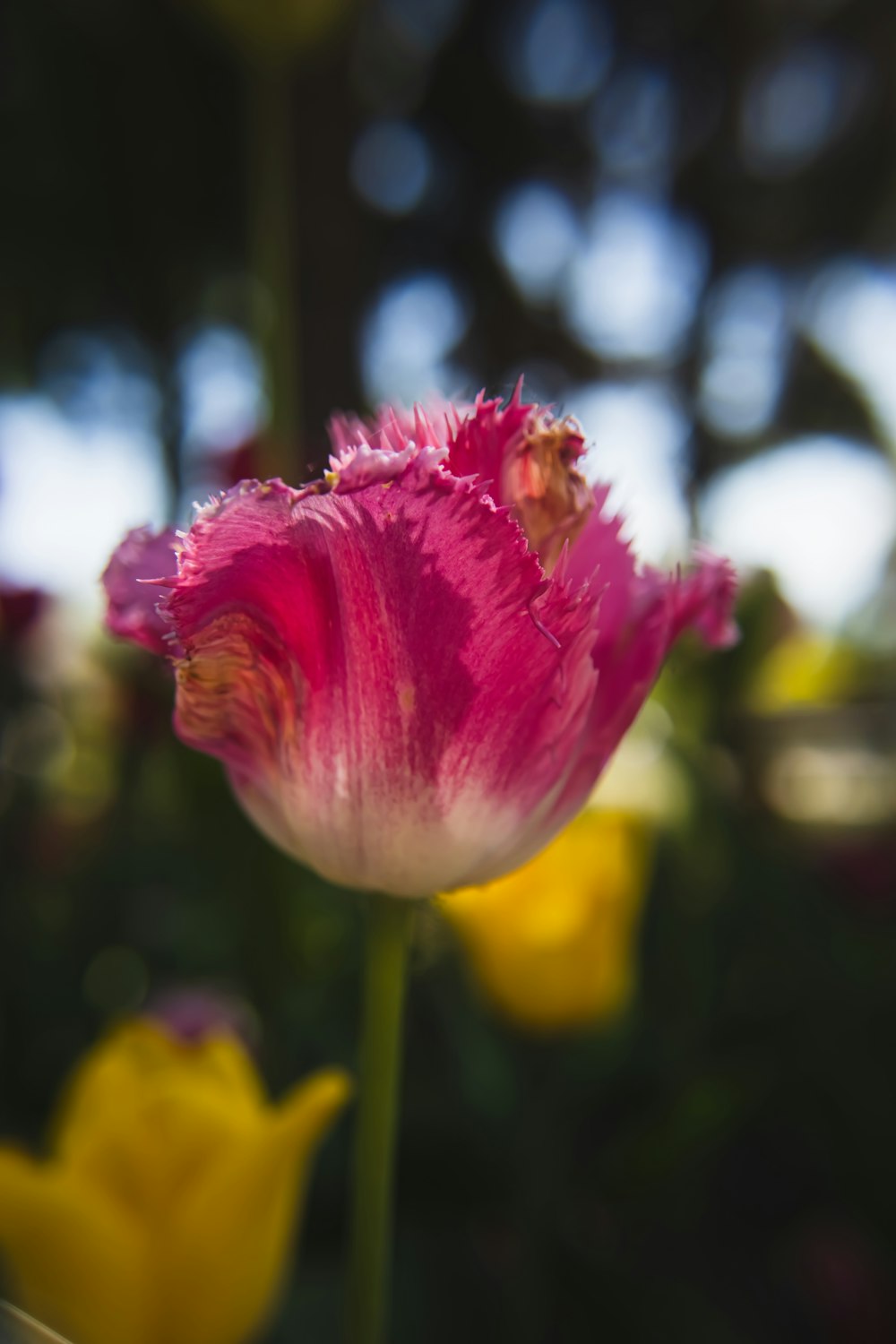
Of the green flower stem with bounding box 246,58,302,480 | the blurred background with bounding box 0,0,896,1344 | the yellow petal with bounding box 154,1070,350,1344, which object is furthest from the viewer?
the green flower stem with bounding box 246,58,302,480

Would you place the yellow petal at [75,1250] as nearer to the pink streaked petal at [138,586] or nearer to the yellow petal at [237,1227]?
the yellow petal at [237,1227]

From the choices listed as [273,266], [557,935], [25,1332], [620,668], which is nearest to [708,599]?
[620,668]

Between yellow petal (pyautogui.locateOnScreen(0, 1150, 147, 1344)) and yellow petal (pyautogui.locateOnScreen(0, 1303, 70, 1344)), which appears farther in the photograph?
yellow petal (pyautogui.locateOnScreen(0, 1150, 147, 1344))

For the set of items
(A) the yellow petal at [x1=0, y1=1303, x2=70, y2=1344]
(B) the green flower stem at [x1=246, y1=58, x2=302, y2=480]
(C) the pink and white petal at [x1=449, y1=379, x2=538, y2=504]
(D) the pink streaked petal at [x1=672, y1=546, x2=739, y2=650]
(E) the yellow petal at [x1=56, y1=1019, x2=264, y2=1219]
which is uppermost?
(B) the green flower stem at [x1=246, y1=58, x2=302, y2=480]

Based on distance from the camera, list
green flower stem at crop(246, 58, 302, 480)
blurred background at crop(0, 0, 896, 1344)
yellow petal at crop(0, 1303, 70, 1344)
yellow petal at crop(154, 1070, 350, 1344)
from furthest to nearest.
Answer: green flower stem at crop(246, 58, 302, 480)
blurred background at crop(0, 0, 896, 1344)
yellow petal at crop(154, 1070, 350, 1344)
yellow petal at crop(0, 1303, 70, 1344)

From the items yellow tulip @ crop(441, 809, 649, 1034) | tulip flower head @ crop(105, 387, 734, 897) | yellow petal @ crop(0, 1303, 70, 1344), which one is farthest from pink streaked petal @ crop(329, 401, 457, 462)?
yellow tulip @ crop(441, 809, 649, 1034)

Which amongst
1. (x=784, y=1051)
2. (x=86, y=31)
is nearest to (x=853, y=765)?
(x=784, y=1051)

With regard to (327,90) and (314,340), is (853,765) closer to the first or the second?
(314,340)

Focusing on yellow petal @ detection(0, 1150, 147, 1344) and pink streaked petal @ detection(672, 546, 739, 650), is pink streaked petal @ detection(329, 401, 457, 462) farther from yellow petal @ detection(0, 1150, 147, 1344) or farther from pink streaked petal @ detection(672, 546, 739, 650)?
yellow petal @ detection(0, 1150, 147, 1344)
